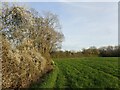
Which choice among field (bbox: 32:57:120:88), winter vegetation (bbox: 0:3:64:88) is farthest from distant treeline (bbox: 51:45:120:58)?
winter vegetation (bbox: 0:3:64:88)

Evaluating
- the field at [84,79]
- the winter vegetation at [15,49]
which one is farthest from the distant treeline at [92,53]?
the winter vegetation at [15,49]

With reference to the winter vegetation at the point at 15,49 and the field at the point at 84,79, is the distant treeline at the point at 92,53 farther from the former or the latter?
the winter vegetation at the point at 15,49

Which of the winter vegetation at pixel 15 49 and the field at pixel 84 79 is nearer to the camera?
the winter vegetation at pixel 15 49

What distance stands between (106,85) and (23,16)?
24.4 ft

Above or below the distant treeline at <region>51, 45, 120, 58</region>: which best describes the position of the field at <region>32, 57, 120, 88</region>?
below

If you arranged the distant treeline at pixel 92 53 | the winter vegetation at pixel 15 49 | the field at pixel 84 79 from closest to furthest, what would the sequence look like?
the winter vegetation at pixel 15 49 < the field at pixel 84 79 < the distant treeline at pixel 92 53

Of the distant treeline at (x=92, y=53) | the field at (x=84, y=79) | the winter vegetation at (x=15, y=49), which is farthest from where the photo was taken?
the distant treeline at (x=92, y=53)

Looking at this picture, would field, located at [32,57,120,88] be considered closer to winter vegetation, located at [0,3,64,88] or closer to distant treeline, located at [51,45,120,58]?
winter vegetation, located at [0,3,64,88]

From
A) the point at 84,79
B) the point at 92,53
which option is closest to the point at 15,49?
the point at 84,79

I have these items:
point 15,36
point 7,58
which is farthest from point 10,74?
point 15,36

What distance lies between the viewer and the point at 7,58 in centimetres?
1091

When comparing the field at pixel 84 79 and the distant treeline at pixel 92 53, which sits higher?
the distant treeline at pixel 92 53

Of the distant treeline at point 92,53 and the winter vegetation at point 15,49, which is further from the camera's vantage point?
the distant treeline at point 92,53

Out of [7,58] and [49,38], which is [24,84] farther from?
[49,38]
